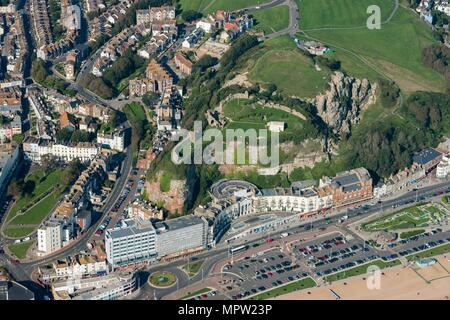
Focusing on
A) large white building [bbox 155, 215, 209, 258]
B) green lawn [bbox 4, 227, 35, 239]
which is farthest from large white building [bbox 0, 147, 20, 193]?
large white building [bbox 155, 215, 209, 258]

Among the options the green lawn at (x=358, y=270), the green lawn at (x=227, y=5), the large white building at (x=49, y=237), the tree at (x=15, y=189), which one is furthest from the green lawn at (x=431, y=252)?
the green lawn at (x=227, y=5)

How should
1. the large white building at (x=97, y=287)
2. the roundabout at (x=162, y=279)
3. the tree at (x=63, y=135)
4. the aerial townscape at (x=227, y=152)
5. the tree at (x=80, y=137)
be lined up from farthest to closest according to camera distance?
the tree at (x=80, y=137), the tree at (x=63, y=135), the aerial townscape at (x=227, y=152), the roundabout at (x=162, y=279), the large white building at (x=97, y=287)

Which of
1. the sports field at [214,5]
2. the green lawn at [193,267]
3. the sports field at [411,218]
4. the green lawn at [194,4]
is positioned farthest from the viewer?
the green lawn at [194,4]

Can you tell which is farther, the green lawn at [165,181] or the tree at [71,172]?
the tree at [71,172]

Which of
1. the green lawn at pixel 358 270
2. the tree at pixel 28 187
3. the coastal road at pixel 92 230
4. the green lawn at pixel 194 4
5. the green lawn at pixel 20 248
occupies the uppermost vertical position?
the green lawn at pixel 194 4

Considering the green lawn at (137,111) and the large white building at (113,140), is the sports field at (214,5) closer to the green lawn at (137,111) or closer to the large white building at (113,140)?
the green lawn at (137,111)

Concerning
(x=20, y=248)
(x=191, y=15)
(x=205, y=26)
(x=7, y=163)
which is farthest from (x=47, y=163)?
(x=191, y=15)

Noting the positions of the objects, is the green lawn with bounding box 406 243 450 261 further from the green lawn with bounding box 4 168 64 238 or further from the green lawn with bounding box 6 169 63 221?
the green lawn with bounding box 6 169 63 221
